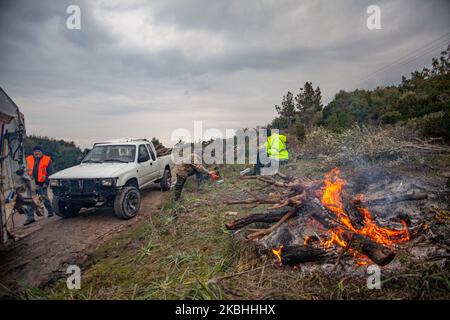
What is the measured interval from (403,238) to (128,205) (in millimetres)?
6059

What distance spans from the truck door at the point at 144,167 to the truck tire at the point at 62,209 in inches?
76.8

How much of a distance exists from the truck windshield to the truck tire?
4.45 ft

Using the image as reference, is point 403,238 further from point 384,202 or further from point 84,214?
point 84,214

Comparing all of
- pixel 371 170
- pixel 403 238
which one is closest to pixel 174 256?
pixel 403 238

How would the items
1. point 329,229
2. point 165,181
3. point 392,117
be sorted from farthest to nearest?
1. point 392,117
2. point 165,181
3. point 329,229

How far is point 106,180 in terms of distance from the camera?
5812 millimetres

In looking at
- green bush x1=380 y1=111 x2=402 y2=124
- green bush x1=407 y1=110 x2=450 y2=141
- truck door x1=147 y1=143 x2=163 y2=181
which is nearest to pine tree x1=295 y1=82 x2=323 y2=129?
green bush x1=380 y1=111 x2=402 y2=124

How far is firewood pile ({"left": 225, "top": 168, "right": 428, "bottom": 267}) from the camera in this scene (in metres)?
3.19

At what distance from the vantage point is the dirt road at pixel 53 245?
151 inches

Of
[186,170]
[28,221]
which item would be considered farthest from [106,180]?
[28,221]

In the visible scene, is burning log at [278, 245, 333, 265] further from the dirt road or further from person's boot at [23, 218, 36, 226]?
person's boot at [23, 218, 36, 226]

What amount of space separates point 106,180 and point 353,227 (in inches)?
218

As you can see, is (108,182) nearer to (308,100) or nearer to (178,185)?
(178,185)
